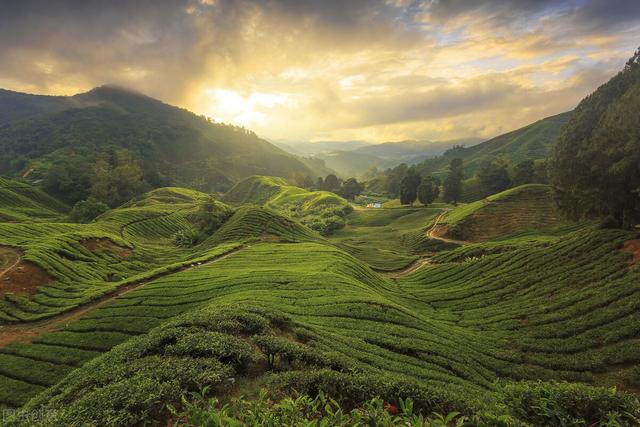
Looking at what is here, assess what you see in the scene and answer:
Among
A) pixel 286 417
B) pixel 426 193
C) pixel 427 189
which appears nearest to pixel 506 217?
pixel 426 193

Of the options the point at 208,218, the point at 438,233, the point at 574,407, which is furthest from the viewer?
the point at 438,233

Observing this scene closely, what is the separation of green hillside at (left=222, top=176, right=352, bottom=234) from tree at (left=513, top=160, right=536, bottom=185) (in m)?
63.2

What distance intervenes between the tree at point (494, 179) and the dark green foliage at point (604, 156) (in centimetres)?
7788

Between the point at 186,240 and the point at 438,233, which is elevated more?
the point at 186,240

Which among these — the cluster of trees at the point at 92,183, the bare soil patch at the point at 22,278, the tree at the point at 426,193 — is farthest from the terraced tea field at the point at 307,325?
the cluster of trees at the point at 92,183

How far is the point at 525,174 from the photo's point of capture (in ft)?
352

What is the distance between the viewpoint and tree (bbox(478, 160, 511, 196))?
368 feet

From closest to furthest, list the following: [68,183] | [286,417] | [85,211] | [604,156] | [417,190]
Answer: [286,417] < [604,156] < [85,211] < [417,190] < [68,183]

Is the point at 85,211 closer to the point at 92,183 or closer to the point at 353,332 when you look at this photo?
the point at 92,183

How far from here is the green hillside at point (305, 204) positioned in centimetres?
10625

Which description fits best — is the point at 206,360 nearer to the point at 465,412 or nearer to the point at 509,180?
the point at 465,412

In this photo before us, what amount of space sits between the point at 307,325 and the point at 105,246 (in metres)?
49.7

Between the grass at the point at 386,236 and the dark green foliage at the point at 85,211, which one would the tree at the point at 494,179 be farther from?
the dark green foliage at the point at 85,211

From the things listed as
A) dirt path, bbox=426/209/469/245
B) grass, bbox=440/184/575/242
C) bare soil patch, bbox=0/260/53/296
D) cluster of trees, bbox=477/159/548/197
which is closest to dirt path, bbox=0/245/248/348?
bare soil patch, bbox=0/260/53/296
